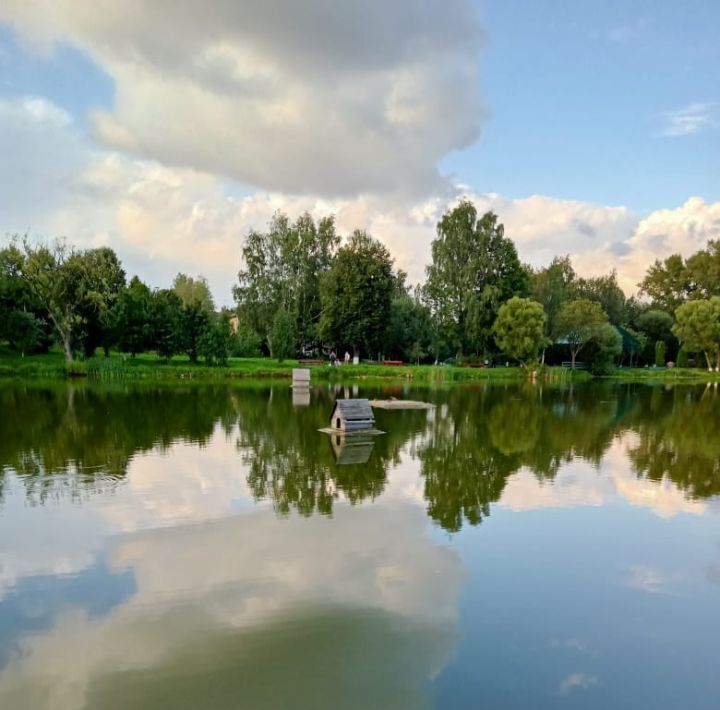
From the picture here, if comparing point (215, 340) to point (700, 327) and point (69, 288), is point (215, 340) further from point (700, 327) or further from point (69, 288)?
point (700, 327)

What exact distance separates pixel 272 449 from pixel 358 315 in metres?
44.5

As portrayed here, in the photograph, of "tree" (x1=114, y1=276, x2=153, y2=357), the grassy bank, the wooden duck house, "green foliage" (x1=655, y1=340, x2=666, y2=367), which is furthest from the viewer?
"green foliage" (x1=655, y1=340, x2=666, y2=367)

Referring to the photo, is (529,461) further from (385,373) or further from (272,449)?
(385,373)

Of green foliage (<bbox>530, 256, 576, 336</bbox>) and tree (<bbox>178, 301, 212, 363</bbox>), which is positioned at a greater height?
green foliage (<bbox>530, 256, 576, 336</bbox>)

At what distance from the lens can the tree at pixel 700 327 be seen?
70.1 meters

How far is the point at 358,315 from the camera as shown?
62438 millimetres

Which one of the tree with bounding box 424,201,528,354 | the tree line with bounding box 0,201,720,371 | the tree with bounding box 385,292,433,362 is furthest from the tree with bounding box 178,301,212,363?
the tree with bounding box 424,201,528,354

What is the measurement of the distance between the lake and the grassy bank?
3075 cm

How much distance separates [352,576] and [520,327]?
51.9m

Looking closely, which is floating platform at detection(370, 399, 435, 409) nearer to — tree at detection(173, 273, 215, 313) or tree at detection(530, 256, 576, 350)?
tree at detection(530, 256, 576, 350)

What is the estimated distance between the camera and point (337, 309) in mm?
62531

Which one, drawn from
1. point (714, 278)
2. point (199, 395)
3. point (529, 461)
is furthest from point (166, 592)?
point (714, 278)

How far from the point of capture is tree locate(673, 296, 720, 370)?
230 feet

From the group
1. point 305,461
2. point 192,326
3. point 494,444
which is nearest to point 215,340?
point 192,326
